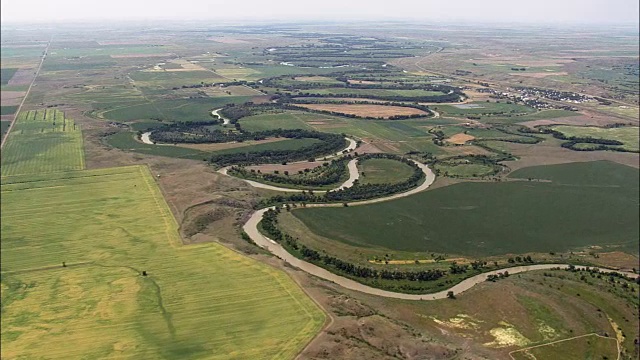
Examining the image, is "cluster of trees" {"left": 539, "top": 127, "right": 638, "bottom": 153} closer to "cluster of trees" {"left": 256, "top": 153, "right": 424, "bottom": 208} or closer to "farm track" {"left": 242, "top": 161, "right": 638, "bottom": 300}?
"cluster of trees" {"left": 256, "top": 153, "right": 424, "bottom": 208}

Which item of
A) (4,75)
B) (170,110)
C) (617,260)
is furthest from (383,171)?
(4,75)

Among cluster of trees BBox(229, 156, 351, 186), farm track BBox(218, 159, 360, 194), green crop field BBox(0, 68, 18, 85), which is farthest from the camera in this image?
cluster of trees BBox(229, 156, 351, 186)

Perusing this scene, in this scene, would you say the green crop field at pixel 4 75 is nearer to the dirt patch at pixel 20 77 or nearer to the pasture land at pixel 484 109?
the dirt patch at pixel 20 77

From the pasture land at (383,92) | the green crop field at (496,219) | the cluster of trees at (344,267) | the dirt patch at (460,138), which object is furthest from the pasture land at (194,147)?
the pasture land at (383,92)

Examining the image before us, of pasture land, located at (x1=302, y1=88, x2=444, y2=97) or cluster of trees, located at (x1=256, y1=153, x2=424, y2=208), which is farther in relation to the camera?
pasture land, located at (x1=302, y1=88, x2=444, y2=97)

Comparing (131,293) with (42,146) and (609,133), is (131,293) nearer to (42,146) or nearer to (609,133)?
(42,146)

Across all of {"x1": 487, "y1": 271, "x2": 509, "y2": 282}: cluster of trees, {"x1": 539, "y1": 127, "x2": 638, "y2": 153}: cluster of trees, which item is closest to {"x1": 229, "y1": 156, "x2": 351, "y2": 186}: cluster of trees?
{"x1": 487, "y1": 271, "x2": 509, "y2": 282}: cluster of trees
